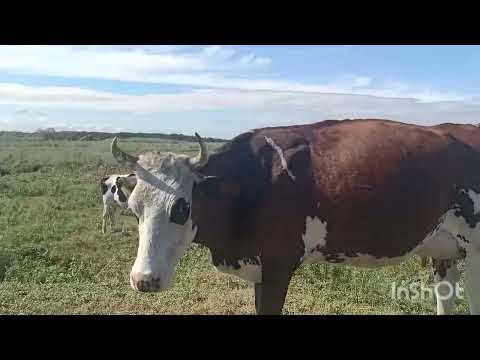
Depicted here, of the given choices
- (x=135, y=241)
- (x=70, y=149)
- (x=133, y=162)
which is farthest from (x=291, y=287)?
(x=70, y=149)

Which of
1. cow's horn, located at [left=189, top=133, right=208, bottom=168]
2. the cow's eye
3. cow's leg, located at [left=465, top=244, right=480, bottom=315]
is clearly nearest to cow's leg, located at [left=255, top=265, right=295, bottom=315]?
the cow's eye

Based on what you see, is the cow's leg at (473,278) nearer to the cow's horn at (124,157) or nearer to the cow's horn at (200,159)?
the cow's horn at (200,159)

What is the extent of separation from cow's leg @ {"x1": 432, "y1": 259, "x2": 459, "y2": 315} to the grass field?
59 cm

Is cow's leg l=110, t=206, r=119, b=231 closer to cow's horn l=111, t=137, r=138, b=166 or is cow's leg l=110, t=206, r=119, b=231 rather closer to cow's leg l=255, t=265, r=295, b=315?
cow's horn l=111, t=137, r=138, b=166

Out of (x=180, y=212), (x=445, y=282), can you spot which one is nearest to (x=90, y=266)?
(x=180, y=212)

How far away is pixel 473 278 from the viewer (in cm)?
425

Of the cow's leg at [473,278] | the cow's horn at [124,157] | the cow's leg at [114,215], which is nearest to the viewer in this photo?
the cow's horn at [124,157]

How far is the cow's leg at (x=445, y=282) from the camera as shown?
14.8 ft

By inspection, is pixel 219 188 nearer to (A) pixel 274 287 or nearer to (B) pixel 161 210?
(B) pixel 161 210

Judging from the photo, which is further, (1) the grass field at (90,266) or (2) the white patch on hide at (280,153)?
(1) the grass field at (90,266)

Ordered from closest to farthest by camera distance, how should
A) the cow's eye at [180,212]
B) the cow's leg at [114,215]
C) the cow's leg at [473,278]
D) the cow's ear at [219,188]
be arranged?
the cow's eye at [180,212] < the cow's ear at [219,188] < the cow's leg at [473,278] < the cow's leg at [114,215]

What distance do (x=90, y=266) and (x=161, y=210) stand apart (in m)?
3.39

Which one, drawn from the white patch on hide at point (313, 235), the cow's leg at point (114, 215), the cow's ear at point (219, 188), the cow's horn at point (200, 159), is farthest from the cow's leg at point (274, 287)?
the cow's leg at point (114, 215)
